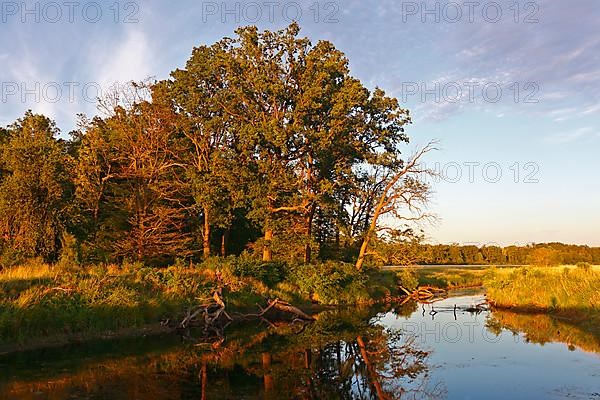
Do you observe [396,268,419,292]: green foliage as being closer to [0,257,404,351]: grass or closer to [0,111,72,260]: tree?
[0,257,404,351]: grass

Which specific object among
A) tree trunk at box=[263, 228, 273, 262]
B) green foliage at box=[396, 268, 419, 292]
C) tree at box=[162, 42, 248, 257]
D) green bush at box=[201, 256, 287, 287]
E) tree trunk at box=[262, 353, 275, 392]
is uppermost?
tree at box=[162, 42, 248, 257]

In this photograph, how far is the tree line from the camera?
35.5 m

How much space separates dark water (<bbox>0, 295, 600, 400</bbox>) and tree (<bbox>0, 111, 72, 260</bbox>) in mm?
11904

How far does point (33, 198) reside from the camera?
2728 cm

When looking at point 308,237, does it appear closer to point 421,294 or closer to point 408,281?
point 408,281

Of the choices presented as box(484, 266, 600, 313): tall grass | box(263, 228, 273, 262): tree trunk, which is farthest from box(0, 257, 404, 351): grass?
box(484, 266, 600, 313): tall grass

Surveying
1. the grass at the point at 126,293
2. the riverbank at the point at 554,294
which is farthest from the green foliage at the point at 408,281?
the riverbank at the point at 554,294

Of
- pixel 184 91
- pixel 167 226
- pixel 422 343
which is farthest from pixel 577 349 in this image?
pixel 184 91

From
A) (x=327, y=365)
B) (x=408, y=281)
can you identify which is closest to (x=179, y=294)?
(x=327, y=365)

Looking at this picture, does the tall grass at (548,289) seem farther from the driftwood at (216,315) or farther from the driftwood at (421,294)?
the driftwood at (216,315)

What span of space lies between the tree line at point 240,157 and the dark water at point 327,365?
14549 mm

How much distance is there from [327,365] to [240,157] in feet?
78.7

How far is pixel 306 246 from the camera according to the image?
3756cm

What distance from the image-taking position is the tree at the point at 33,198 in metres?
26.8
